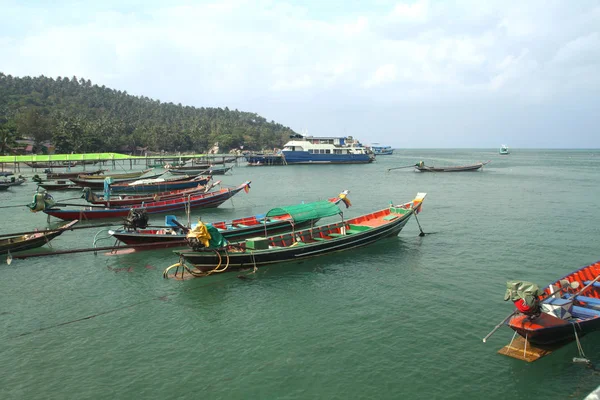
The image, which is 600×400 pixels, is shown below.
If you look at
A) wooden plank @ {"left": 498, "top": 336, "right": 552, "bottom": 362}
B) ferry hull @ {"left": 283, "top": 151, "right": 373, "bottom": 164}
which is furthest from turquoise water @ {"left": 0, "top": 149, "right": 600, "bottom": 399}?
ferry hull @ {"left": 283, "top": 151, "right": 373, "bottom": 164}

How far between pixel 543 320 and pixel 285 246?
36.1 ft

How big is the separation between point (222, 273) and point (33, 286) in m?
7.19

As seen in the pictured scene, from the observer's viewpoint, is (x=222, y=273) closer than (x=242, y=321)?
No

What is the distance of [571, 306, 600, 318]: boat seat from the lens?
10.7m

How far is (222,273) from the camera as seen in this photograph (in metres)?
17.3

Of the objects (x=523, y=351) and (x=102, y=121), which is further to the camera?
(x=102, y=121)

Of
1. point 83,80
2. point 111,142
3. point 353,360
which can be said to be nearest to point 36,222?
point 353,360

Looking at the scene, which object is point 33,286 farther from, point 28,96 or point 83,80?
point 83,80

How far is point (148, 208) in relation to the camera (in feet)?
98.5

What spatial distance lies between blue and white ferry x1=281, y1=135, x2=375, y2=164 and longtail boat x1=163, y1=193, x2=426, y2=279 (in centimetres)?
6337

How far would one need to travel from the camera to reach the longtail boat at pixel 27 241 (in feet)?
63.2

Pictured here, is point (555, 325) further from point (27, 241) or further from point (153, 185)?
point (153, 185)

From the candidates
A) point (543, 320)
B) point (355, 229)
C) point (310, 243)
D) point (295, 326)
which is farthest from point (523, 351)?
point (355, 229)

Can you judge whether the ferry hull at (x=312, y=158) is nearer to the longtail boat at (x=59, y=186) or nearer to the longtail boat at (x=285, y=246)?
the longtail boat at (x=59, y=186)
